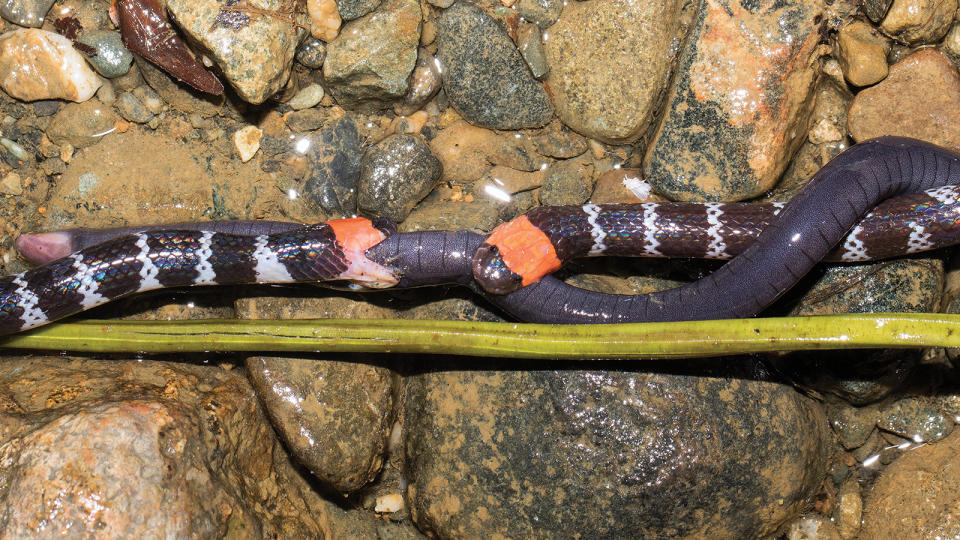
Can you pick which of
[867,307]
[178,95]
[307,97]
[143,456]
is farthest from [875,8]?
[143,456]

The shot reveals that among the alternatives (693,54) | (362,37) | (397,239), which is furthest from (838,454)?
(362,37)

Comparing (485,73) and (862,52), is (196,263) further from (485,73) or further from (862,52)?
(862,52)

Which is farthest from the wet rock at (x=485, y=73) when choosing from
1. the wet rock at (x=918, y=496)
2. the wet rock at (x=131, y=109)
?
the wet rock at (x=918, y=496)

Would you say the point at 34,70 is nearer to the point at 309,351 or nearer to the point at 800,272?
the point at 309,351

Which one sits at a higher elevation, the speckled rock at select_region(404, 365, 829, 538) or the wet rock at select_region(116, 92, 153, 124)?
the wet rock at select_region(116, 92, 153, 124)

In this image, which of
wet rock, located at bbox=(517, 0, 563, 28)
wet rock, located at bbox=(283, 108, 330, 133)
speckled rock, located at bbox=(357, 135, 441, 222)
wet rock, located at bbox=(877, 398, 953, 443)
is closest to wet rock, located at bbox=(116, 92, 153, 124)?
wet rock, located at bbox=(283, 108, 330, 133)

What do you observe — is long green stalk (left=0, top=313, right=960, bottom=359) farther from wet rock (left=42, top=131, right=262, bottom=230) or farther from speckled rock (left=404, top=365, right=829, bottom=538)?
wet rock (left=42, top=131, right=262, bottom=230)

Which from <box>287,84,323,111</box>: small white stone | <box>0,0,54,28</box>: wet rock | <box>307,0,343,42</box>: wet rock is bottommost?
<box>287,84,323,111</box>: small white stone

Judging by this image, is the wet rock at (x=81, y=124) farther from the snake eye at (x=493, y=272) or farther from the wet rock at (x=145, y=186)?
the snake eye at (x=493, y=272)
